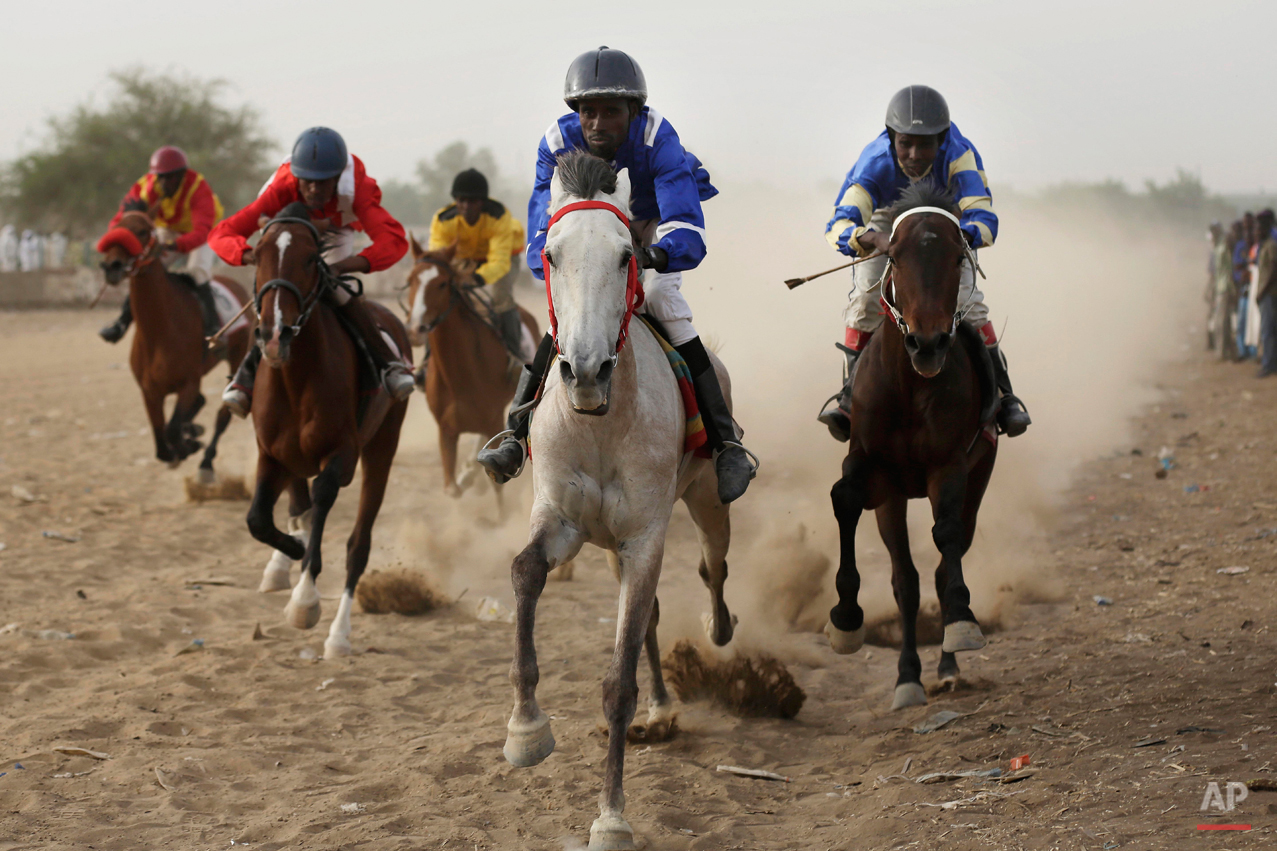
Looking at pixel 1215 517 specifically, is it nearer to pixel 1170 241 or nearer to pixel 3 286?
pixel 3 286

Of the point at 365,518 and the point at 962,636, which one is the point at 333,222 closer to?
the point at 365,518

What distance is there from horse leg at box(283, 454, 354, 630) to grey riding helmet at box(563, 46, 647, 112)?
112 inches

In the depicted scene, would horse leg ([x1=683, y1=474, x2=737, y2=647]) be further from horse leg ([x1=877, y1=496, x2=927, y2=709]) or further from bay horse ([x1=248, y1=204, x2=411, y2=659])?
bay horse ([x1=248, y1=204, x2=411, y2=659])

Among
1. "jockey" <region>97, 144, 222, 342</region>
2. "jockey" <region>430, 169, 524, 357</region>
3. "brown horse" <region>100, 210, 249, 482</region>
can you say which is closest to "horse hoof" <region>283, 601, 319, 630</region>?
"brown horse" <region>100, 210, 249, 482</region>

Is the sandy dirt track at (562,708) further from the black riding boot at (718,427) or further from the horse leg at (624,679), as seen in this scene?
the black riding boot at (718,427)

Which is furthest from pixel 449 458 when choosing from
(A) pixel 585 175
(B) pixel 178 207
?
(A) pixel 585 175

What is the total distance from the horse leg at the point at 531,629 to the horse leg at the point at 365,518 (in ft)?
9.55

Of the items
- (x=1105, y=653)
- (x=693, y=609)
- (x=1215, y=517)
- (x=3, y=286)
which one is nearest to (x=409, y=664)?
(x=693, y=609)

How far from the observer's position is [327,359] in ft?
21.4

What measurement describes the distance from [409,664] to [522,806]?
236 cm

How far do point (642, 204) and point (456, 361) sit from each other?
533cm

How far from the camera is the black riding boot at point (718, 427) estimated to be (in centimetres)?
487

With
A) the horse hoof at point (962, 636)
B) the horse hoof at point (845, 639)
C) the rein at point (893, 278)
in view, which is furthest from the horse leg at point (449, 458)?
the horse hoof at point (962, 636)

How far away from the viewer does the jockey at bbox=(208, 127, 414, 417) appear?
267 inches
